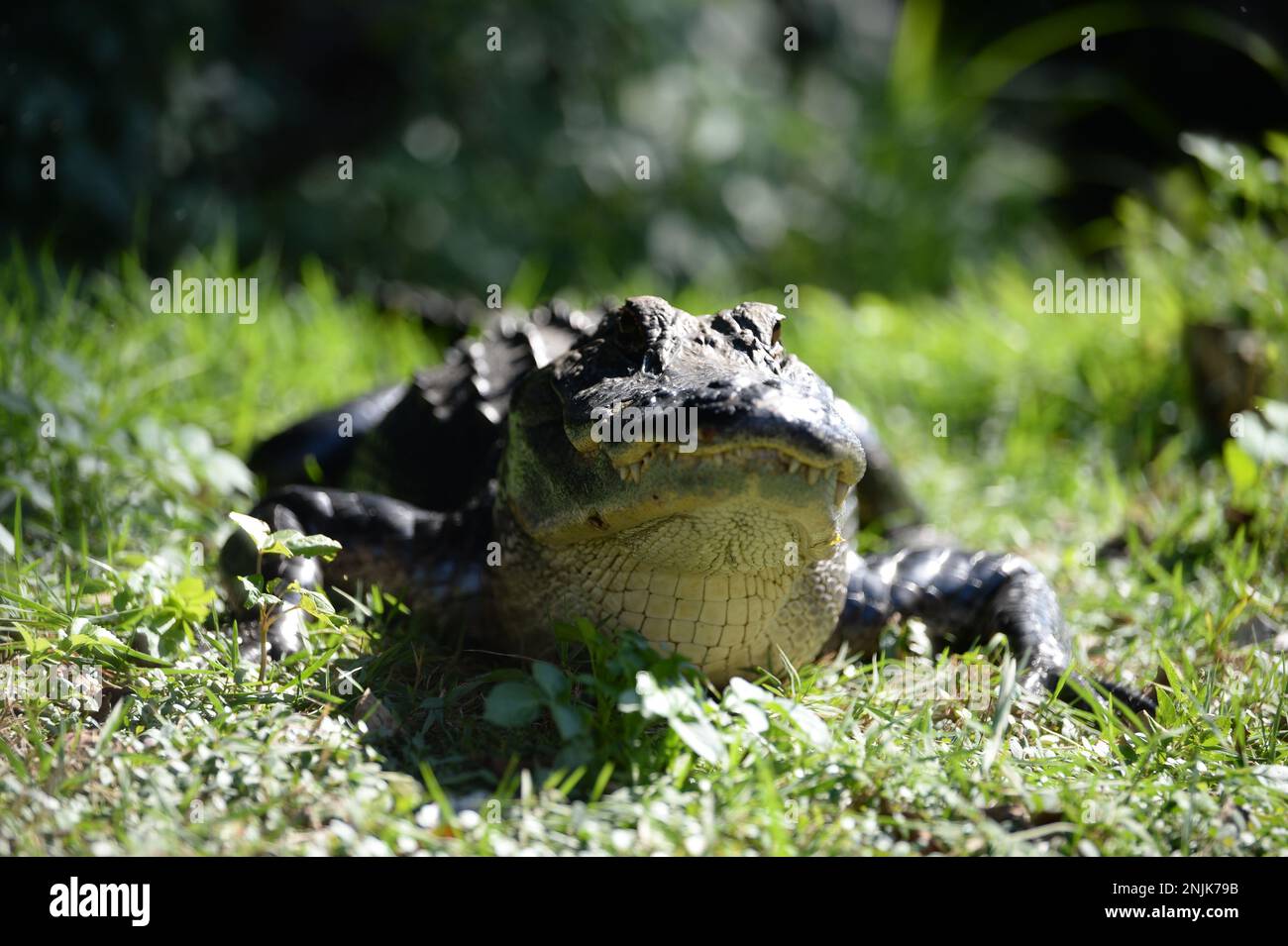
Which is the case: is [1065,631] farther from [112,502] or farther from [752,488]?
[112,502]

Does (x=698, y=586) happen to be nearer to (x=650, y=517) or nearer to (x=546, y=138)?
(x=650, y=517)

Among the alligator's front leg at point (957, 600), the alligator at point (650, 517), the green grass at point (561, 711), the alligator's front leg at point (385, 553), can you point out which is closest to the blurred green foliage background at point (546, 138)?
the green grass at point (561, 711)

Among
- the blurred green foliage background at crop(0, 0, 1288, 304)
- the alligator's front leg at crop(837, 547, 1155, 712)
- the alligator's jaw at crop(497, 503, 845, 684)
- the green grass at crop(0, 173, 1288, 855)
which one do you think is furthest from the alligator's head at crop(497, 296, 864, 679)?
the blurred green foliage background at crop(0, 0, 1288, 304)

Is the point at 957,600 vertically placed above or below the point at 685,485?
below

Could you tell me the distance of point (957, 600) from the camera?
362 cm

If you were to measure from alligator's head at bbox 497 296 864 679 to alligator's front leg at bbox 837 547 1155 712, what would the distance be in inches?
13.1

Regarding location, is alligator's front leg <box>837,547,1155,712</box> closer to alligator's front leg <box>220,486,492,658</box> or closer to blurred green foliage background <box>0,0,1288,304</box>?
alligator's front leg <box>220,486,492,658</box>

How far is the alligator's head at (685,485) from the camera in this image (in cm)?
240

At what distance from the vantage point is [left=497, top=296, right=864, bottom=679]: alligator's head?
240 centimetres

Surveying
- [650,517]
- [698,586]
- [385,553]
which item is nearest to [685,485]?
[650,517]

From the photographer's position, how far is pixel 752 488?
94.2 inches

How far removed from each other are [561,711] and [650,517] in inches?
17.2

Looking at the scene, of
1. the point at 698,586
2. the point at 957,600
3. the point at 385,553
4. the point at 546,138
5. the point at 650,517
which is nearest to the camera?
the point at 650,517
